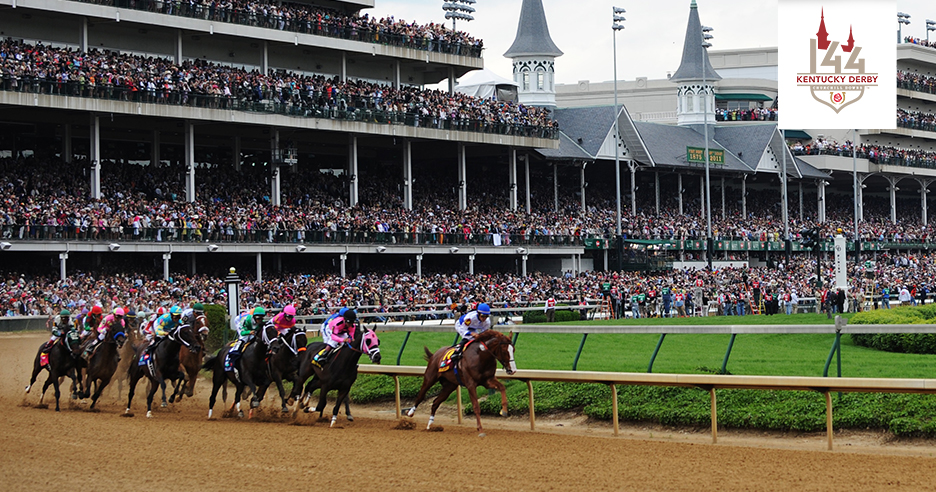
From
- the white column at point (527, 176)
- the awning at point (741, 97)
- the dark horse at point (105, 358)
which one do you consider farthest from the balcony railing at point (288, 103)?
the awning at point (741, 97)

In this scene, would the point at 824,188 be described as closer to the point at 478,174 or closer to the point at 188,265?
the point at 478,174

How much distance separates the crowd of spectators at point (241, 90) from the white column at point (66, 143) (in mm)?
2416

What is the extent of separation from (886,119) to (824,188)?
7630 millimetres

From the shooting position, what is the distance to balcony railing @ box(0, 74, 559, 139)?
32.5 meters

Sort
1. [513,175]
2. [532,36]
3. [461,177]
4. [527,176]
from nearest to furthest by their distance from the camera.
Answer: [461,177]
[513,175]
[527,176]
[532,36]

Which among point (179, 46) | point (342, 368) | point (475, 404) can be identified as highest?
point (179, 46)

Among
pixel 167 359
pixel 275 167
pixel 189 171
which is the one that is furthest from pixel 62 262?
pixel 167 359

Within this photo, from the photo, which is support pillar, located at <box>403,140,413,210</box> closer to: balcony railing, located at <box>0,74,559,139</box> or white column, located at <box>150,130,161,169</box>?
balcony railing, located at <box>0,74,559,139</box>

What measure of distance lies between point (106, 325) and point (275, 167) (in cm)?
2144

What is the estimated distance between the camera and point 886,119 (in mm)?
54844

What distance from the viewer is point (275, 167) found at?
37.4 metres

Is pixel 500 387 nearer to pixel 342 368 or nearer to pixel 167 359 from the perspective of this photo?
pixel 342 368

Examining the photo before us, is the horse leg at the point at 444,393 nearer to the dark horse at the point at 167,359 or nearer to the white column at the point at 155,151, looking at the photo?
the dark horse at the point at 167,359

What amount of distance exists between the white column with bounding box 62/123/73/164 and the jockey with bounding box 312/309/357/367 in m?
24.0
